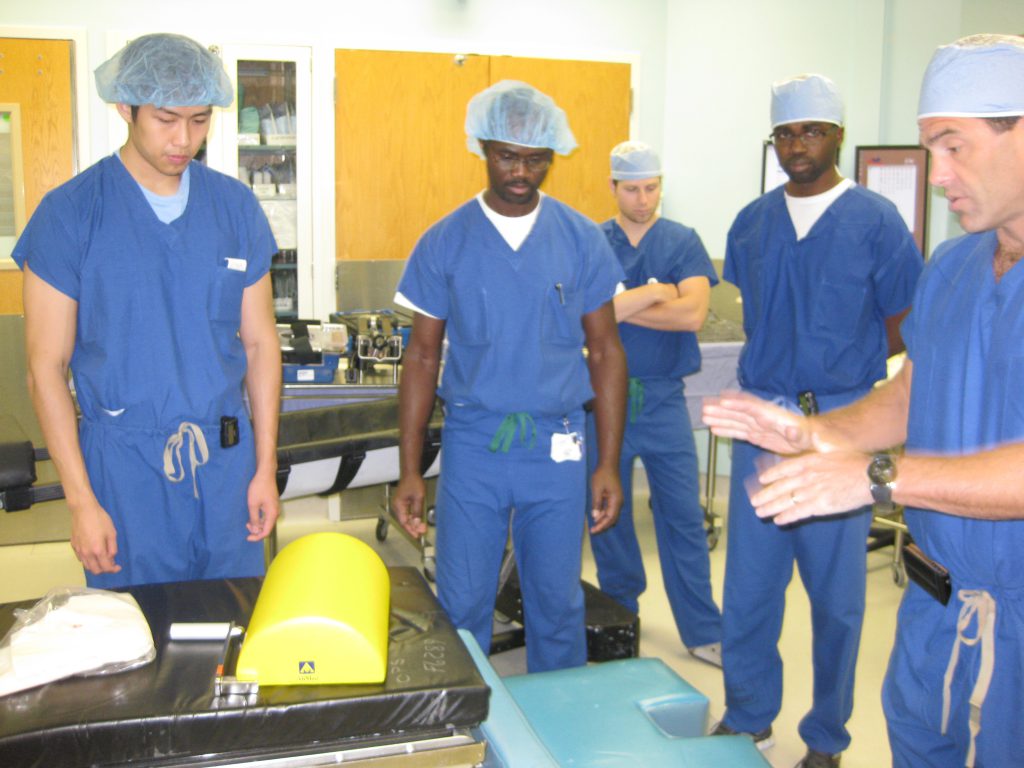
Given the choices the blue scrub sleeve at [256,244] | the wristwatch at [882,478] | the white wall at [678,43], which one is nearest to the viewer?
the wristwatch at [882,478]

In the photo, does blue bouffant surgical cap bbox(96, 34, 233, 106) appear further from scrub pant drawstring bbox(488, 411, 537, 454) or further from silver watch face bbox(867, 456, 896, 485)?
silver watch face bbox(867, 456, 896, 485)

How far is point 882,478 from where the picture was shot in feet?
4.53

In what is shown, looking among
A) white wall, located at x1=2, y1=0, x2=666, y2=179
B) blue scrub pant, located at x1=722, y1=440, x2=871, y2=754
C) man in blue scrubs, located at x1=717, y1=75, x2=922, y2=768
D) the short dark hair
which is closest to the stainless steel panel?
white wall, located at x1=2, y1=0, x2=666, y2=179

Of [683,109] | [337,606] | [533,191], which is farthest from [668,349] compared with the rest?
[683,109]

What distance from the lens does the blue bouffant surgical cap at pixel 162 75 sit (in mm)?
1938

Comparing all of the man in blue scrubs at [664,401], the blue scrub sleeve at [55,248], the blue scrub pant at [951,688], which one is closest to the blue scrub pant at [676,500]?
the man in blue scrubs at [664,401]

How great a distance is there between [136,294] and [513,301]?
2.65 ft

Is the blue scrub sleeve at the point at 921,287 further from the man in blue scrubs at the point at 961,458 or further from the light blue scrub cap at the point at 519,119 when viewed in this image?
the light blue scrub cap at the point at 519,119

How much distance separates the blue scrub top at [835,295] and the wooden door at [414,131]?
8.57ft

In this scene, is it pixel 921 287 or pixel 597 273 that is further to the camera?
pixel 597 273

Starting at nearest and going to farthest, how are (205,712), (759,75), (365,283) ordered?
(205,712), (365,283), (759,75)

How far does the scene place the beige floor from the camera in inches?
109

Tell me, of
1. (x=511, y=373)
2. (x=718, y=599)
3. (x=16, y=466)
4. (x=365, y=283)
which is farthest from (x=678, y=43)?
(x=16, y=466)

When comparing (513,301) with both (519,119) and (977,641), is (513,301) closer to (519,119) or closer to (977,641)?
(519,119)
